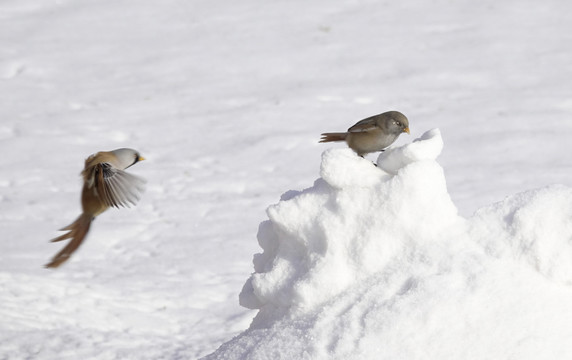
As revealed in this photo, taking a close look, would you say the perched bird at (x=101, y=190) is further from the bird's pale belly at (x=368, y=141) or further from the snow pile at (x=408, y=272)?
the bird's pale belly at (x=368, y=141)

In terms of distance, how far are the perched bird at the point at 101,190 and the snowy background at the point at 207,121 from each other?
4.29ft

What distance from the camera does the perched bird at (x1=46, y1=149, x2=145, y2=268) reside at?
255 centimetres

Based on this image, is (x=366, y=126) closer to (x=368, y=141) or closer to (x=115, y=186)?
(x=368, y=141)

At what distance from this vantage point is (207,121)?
6.48 metres

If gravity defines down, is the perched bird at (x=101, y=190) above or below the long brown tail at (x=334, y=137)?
below

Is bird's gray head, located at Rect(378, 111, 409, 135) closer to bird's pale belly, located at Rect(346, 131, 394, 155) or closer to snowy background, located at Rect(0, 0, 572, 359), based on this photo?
bird's pale belly, located at Rect(346, 131, 394, 155)

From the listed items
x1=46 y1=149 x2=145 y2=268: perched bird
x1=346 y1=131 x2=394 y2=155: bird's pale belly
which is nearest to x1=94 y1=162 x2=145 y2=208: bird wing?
x1=46 y1=149 x2=145 y2=268: perched bird

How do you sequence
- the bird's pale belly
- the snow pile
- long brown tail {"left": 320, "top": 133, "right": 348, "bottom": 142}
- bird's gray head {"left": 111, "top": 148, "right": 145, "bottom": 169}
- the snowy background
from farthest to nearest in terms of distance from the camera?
the snowy background
bird's gray head {"left": 111, "top": 148, "right": 145, "bottom": 169}
long brown tail {"left": 320, "top": 133, "right": 348, "bottom": 142}
the bird's pale belly
the snow pile

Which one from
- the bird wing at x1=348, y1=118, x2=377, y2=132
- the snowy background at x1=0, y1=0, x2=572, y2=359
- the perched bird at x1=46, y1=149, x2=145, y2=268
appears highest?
the bird wing at x1=348, y1=118, x2=377, y2=132

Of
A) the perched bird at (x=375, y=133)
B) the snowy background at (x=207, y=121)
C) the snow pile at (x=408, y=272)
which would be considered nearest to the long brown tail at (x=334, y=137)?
the perched bird at (x=375, y=133)

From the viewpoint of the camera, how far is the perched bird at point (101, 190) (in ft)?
8.36

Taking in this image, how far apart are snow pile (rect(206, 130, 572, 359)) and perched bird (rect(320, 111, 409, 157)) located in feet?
0.62

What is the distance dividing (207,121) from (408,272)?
4.50 metres

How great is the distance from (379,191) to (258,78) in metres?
4.97
